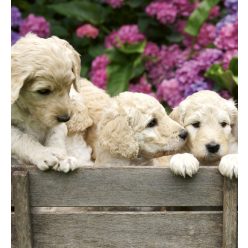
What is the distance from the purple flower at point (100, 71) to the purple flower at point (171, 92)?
0.62 metres

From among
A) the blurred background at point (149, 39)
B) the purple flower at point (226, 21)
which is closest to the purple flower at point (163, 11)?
the blurred background at point (149, 39)

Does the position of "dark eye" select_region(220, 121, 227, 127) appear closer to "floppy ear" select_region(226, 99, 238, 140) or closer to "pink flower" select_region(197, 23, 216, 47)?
"floppy ear" select_region(226, 99, 238, 140)

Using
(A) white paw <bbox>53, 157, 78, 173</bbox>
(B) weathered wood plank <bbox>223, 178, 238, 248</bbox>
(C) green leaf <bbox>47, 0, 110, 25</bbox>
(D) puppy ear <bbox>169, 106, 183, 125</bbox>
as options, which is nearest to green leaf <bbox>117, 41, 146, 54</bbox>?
(C) green leaf <bbox>47, 0, 110, 25</bbox>

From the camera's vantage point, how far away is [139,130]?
3.74 meters

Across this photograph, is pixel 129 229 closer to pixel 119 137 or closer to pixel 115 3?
pixel 119 137

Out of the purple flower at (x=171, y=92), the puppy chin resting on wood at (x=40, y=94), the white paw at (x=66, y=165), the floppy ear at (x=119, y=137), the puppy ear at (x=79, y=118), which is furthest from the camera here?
the purple flower at (x=171, y=92)

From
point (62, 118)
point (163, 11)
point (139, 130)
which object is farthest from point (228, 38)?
point (62, 118)

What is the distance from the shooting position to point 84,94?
439cm

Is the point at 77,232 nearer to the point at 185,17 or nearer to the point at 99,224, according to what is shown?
the point at 99,224

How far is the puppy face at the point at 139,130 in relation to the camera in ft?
12.1

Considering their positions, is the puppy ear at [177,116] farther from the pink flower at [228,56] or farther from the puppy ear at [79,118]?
the pink flower at [228,56]

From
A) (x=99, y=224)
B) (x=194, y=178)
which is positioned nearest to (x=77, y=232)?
(x=99, y=224)

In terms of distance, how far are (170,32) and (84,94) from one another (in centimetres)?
238

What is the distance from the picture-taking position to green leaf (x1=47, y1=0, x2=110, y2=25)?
20.8 feet
